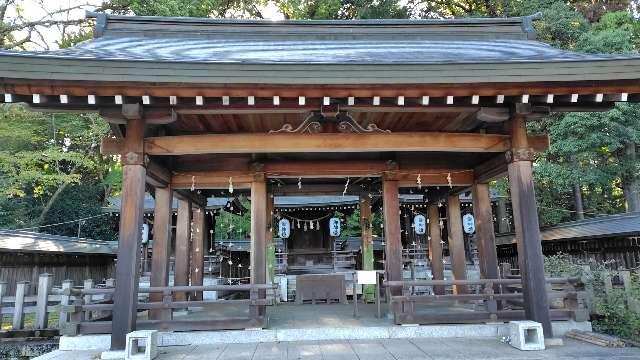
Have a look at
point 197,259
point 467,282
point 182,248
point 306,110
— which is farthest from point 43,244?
point 467,282

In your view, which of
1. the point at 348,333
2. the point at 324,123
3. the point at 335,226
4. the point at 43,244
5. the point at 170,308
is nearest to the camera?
the point at 170,308

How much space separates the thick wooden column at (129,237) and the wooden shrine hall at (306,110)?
2 cm

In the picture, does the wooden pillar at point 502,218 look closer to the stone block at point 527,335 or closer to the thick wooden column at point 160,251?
the stone block at point 527,335

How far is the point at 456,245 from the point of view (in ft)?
32.8

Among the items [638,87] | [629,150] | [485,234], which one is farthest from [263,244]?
[629,150]

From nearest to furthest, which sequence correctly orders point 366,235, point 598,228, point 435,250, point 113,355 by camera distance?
point 113,355 < point 435,250 < point 366,235 < point 598,228

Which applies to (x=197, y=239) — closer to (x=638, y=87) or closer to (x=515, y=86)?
(x=515, y=86)

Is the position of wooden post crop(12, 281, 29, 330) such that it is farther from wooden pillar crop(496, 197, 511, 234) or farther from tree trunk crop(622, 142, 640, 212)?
tree trunk crop(622, 142, 640, 212)

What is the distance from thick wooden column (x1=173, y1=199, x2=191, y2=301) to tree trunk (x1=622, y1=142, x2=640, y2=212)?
59.4 feet

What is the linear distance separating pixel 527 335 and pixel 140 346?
18.9 feet

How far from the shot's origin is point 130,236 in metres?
6.18

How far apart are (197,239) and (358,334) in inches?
212

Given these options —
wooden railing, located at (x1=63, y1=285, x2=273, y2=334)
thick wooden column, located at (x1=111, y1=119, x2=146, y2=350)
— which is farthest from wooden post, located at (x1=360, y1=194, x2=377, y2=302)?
thick wooden column, located at (x1=111, y1=119, x2=146, y2=350)

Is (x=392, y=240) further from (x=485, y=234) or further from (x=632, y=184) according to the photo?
(x=632, y=184)
